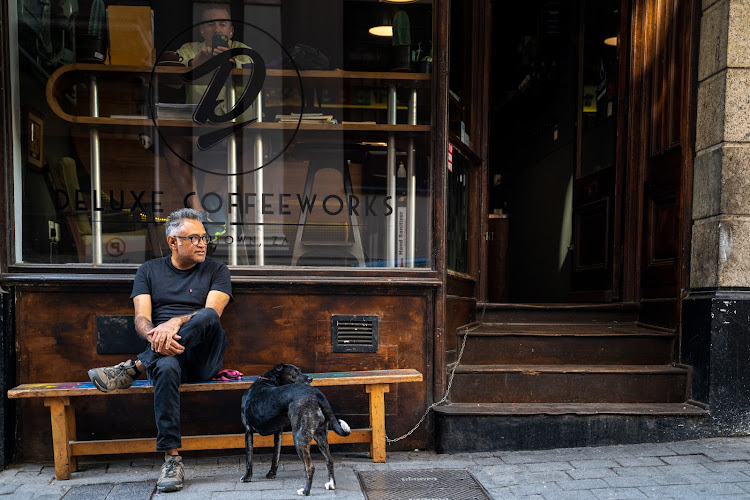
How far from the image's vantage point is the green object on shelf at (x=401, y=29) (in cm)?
475

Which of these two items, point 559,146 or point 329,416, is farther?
point 559,146

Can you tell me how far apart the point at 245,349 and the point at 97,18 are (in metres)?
2.66

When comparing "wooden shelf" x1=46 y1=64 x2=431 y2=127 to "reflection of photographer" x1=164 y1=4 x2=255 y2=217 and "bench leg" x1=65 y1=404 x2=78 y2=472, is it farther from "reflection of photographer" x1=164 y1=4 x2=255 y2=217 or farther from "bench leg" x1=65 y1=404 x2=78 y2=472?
"bench leg" x1=65 y1=404 x2=78 y2=472

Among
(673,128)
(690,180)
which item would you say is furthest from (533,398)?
(673,128)

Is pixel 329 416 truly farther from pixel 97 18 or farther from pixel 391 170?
pixel 97 18

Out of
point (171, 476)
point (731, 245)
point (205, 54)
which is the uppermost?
point (205, 54)

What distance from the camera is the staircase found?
437 centimetres

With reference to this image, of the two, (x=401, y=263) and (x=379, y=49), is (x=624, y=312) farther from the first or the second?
(x=379, y=49)

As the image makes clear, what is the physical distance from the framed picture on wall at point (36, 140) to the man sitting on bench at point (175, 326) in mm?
1225

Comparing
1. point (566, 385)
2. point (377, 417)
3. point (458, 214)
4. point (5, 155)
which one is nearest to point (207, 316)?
point (377, 417)

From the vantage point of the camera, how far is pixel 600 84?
6.39 m

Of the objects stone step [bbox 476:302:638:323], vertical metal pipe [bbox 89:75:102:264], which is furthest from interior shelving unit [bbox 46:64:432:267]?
stone step [bbox 476:302:638:323]

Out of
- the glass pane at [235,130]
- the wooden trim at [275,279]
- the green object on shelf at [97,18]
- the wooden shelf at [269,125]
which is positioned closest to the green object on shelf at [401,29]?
the glass pane at [235,130]

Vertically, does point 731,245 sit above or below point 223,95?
below
